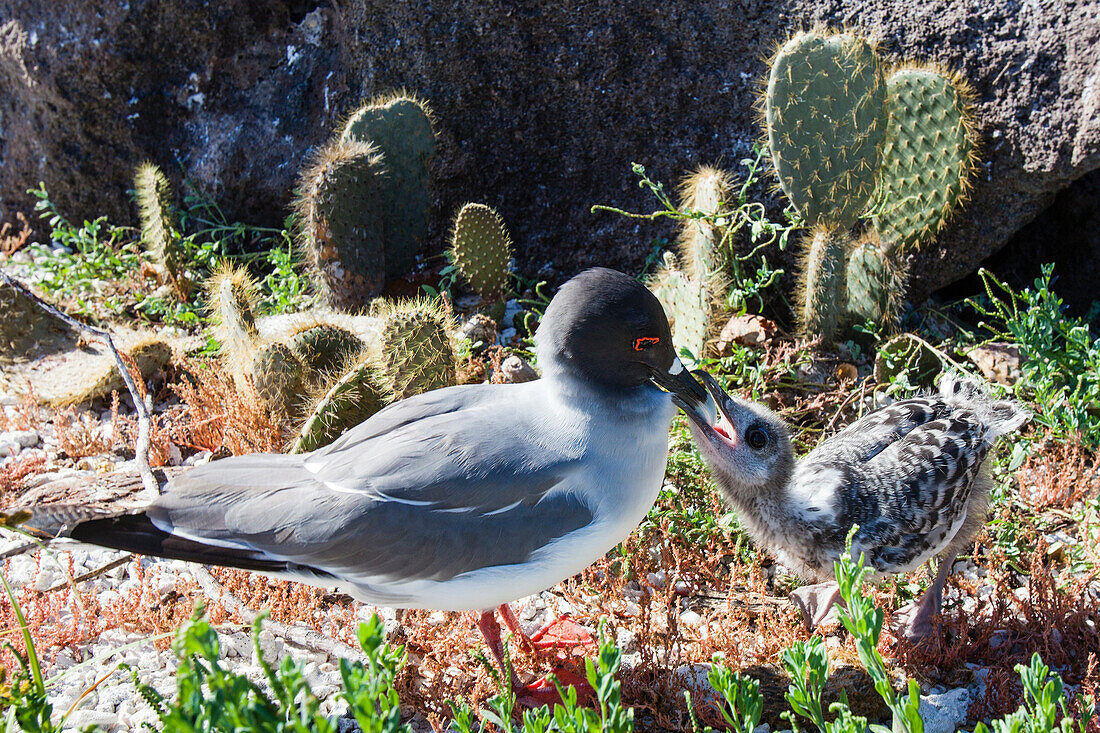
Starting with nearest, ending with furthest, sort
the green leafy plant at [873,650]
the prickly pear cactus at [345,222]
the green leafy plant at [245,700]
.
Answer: the green leafy plant at [245,700] → the green leafy plant at [873,650] → the prickly pear cactus at [345,222]

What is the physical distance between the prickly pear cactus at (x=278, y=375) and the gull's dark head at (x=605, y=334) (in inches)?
58.8

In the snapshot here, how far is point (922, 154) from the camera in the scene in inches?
171

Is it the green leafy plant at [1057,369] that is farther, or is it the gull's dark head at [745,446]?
the green leafy plant at [1057,369]

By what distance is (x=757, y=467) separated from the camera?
3.11 m

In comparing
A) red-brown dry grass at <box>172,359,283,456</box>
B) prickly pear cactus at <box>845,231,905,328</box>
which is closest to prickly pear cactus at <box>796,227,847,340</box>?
prickly pear cactus at <box>845,231,905,328</box>

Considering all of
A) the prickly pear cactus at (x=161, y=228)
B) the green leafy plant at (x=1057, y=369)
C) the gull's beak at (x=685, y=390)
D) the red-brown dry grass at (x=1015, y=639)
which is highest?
the prickly pear cactus at (x=161, y=228)

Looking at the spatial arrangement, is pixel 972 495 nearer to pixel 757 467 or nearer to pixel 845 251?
pixel 757 467

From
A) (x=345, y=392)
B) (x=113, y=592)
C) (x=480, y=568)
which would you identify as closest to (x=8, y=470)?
(x=113, y=592)

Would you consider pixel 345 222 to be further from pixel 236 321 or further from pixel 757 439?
pixel 757 439

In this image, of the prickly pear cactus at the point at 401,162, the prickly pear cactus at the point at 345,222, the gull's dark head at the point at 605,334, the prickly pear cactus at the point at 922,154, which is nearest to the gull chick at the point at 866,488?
the gull's dark head at the point at 605,334

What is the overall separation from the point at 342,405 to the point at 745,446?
64.9 inches

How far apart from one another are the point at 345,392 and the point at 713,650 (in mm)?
1790

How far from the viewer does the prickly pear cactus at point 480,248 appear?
15.3ft

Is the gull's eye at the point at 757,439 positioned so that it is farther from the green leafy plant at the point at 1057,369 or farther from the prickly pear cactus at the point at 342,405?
the prickly pear cactus at the point at 342,405
